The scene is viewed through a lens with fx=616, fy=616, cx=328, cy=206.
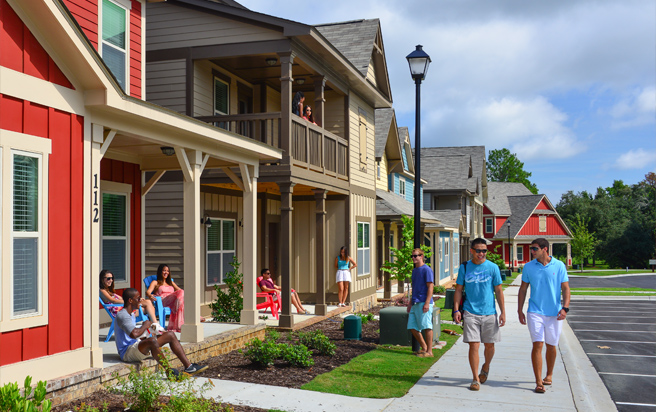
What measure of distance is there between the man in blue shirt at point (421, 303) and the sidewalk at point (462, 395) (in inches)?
24.2

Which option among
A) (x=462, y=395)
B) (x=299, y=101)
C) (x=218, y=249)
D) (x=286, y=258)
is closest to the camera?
(x=462, y=395)

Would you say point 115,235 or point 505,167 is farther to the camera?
point 505,167

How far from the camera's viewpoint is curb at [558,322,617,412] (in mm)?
7551

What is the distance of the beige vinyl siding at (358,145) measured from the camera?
18406 millimetres

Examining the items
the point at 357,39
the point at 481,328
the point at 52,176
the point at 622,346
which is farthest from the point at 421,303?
the point at 357,39

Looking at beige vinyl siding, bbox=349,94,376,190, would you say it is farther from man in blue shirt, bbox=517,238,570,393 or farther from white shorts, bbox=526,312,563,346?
white shorts, bbox=526,312,563,346

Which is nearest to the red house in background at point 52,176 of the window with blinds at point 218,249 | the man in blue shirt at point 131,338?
the man in blue shirt at point 131,338

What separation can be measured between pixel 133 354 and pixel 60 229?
1912 mm

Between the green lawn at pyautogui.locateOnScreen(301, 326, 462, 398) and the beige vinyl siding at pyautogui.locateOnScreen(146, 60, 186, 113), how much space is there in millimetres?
7090

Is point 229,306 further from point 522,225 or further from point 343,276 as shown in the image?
point 522,225

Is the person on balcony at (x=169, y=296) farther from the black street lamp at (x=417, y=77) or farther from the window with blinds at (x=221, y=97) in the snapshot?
the window with blinds at (x=221, y=97)

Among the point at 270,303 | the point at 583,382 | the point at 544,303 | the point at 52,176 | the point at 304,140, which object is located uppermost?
the point at 304,140

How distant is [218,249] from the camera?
48.6 ft

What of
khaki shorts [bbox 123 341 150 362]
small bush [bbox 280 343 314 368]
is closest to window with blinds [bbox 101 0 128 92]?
khaki shorts [bbox 123 341 150 362]
